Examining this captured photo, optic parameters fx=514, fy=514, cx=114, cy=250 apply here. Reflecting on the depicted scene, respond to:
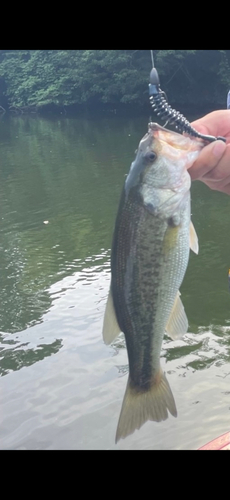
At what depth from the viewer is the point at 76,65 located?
1809 inches

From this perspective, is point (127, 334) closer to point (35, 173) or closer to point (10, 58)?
point (35, 173)

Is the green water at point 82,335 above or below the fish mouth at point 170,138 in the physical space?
below

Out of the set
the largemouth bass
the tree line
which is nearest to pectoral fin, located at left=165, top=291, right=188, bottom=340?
the largemouth bass

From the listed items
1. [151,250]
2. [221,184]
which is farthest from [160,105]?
[221,184]

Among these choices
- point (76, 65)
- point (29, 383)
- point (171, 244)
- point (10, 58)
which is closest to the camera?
point (171, 244)

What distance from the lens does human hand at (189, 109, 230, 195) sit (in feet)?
7.82

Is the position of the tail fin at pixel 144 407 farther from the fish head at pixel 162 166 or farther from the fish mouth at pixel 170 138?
the fish mouth at pixel 170 138

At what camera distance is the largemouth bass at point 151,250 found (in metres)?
2.26

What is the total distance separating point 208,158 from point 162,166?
27 cm

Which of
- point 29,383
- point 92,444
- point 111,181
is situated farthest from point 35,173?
point 92,444

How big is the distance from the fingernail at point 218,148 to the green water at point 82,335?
3.55 meters

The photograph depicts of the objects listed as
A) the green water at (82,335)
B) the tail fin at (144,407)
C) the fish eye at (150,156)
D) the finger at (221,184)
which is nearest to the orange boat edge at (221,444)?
the green water at (82,335)
